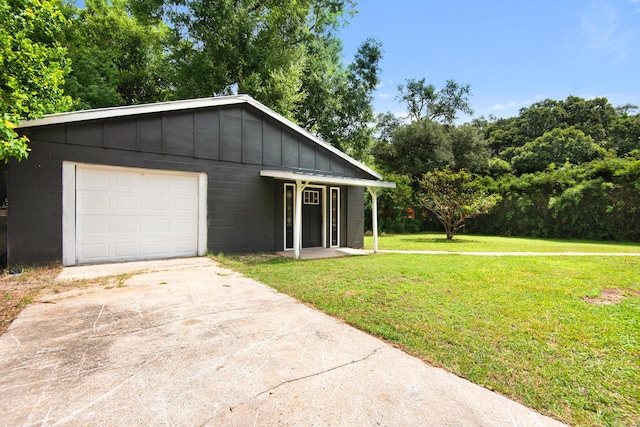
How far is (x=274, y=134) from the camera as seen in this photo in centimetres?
880

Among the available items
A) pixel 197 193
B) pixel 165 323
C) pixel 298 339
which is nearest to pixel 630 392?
pixel 298 339

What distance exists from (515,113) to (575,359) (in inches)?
1522

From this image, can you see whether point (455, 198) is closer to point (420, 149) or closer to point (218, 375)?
point (420, 149)

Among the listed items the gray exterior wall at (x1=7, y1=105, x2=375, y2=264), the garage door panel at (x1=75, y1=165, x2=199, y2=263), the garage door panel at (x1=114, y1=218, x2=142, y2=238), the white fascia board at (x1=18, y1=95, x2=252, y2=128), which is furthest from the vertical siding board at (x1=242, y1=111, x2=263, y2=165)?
the garage door panel at (x1=114, y1=218, x2=142, y2=238)

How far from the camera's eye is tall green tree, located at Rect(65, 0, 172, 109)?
14.6 meters

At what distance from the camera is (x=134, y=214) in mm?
6758

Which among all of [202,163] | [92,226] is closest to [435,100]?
[202,163]

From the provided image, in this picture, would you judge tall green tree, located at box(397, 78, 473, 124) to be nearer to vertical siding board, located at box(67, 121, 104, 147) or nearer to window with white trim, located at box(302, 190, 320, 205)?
window with white trim, located at box(302, 190, 320, 205)

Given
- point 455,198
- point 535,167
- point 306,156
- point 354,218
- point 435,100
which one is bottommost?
point 354,218

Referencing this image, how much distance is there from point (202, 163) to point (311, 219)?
3808mm

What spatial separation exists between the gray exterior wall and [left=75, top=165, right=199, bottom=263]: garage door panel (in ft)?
0.98

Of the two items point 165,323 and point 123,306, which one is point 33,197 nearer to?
point 123,306

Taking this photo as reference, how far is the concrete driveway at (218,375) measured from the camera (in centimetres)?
179

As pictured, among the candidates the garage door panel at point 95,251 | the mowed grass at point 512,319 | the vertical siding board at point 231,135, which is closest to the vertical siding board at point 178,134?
the vertical siding board at point 231,135
